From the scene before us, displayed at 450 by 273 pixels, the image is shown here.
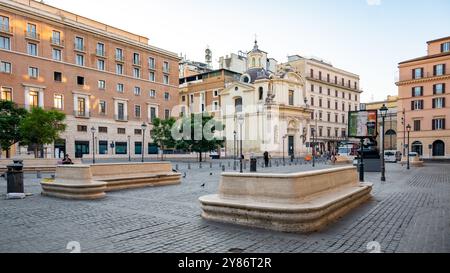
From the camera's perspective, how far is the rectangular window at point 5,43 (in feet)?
138

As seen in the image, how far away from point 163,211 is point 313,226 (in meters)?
4.06

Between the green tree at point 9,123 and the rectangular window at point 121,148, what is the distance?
76.6ft

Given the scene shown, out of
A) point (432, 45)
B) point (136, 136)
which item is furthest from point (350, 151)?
point (136, 136)

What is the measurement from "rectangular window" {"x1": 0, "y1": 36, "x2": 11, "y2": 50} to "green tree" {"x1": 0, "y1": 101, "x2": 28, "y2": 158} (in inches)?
634

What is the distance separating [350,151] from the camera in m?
52.4

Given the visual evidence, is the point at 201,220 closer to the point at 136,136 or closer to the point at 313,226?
the point at 313,226

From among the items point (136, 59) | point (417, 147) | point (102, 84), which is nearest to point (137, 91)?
point (136, 59)

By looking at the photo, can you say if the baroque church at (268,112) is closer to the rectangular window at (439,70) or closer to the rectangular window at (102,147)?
the rectangular window at (102,147)

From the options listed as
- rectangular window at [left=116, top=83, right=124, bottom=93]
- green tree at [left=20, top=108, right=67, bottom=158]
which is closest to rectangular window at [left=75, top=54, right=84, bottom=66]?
rectangular window at [left=116, top=83, right=124, bottom=93]

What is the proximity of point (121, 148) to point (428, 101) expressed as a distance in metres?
52.4

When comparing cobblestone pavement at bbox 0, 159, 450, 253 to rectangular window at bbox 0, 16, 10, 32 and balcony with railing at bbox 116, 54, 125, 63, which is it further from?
balcony with railing at bbox 116, 54, 125, 63

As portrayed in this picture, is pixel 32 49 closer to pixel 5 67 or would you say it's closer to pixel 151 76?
pixel 5 67

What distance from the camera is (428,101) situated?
174 feet

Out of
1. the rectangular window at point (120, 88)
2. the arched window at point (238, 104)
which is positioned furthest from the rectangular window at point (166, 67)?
the arched window at point (238, 104)
